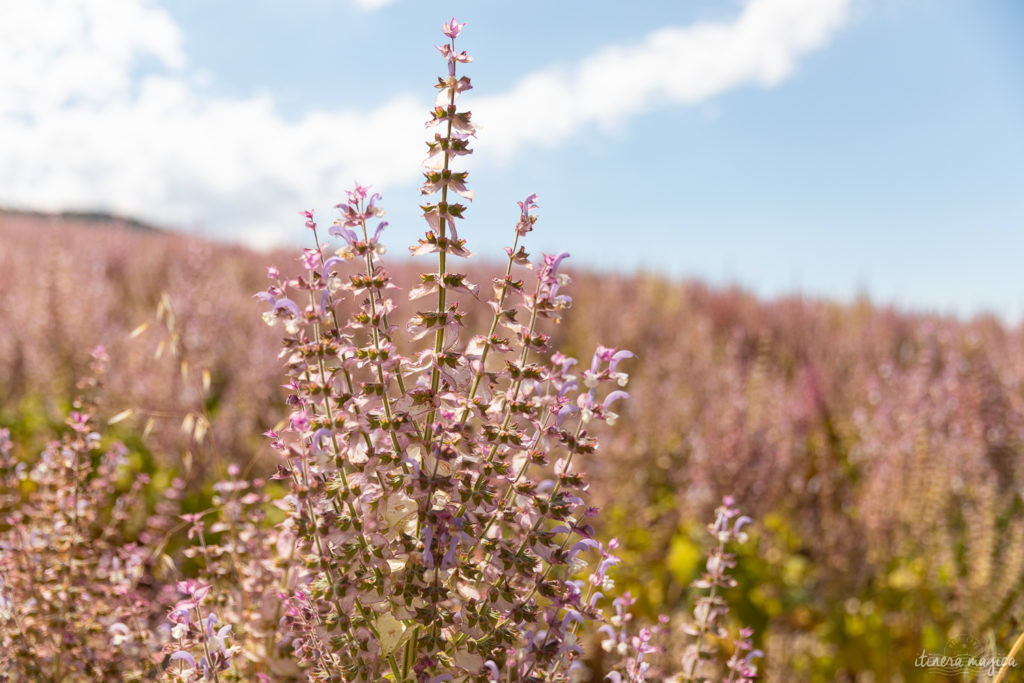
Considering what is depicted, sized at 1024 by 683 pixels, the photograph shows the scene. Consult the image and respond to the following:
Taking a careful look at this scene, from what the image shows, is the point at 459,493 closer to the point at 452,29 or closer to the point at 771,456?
the point at 452,29

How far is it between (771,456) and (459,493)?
3.72 metres

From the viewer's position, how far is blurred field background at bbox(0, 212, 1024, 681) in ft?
10.3

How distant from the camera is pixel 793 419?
18.7 feet

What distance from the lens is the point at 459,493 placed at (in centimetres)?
117

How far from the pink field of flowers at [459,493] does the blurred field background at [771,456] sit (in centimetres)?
2

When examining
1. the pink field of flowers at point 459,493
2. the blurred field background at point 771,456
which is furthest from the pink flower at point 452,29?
the blurred field background at point 771,456

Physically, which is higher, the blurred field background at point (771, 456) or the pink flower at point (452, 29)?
the pink flower at point (452, 29)

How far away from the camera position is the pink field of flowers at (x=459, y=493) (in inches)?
45.5

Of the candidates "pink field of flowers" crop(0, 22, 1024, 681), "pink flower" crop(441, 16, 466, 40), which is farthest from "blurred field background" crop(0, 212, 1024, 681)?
"pink flower" crop(441, 16, 466, 40)

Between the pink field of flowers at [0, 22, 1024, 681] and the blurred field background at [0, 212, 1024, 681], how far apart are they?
0.02 m

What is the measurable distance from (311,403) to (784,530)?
12.1ft

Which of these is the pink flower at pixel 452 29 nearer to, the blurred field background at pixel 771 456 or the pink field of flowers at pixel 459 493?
the pink field of flowers at pixel 459 493

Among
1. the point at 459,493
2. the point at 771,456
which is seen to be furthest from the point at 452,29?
the point at 771,456

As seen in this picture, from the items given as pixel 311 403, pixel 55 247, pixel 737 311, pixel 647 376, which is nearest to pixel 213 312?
pixel 55 247
